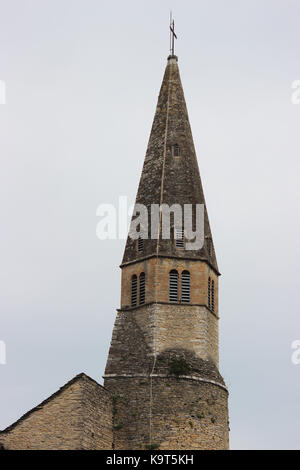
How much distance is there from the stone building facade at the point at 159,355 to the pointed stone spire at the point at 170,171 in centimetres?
5

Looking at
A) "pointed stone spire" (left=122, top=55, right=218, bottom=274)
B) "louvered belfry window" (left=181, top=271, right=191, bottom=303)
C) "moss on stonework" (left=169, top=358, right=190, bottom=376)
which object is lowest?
"moss on stonework" (left=169, top=358, right=190, bottom=376)

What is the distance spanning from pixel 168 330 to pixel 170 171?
295 inches

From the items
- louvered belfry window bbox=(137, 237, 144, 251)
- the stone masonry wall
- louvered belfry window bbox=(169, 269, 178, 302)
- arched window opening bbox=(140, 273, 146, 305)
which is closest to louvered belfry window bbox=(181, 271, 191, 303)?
louvered belfry window bbox=(169, 269, 178, 302)

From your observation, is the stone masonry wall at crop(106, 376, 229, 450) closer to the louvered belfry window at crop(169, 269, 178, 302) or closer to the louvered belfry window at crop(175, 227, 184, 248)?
the louvered belfry window at crop(169, 269, 178, 302)

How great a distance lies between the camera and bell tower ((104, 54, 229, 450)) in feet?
114

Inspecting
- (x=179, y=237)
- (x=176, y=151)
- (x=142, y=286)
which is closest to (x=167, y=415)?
(x=142, y=286)

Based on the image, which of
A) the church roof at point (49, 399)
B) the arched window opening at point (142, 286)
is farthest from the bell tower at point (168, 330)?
the church roof at point (49, 399)

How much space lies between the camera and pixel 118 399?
35469mm

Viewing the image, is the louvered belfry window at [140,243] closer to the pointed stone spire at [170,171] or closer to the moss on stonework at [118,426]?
the pointed stone spire at [170,171]

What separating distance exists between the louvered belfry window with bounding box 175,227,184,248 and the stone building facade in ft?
0.14

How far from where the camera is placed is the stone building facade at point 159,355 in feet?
110

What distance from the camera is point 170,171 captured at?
40156mm
